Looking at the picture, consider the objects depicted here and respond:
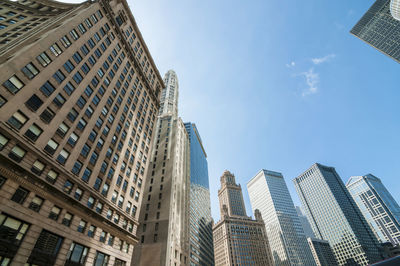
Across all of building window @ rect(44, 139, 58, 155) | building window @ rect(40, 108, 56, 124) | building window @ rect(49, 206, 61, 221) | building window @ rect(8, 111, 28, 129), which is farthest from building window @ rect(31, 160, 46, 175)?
building window @ rect(40, 108, 56, 124)

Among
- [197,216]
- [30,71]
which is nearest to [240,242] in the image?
[197,216]

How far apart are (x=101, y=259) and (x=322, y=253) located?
202703 millimetres

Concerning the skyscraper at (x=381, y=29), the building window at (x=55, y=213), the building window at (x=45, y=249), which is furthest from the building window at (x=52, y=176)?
A: the skyscraper at (x=381, y=29)

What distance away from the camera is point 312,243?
A: 171m

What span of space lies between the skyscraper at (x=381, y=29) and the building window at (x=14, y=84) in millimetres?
175510

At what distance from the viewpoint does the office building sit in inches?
6447

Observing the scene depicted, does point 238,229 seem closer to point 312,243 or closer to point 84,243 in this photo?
point 312,243

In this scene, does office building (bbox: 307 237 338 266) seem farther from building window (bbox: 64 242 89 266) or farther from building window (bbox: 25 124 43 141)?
building window (bbox: 25 124 43 141)

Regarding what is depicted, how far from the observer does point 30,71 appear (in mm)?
24453

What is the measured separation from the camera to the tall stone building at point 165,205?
172 ft

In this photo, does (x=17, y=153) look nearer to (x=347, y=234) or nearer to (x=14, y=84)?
(x=14, y=84)

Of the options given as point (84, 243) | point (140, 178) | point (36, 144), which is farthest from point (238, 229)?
point (36, 144)

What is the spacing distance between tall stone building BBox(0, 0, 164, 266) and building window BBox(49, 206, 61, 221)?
12cm

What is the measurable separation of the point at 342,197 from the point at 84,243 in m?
241
